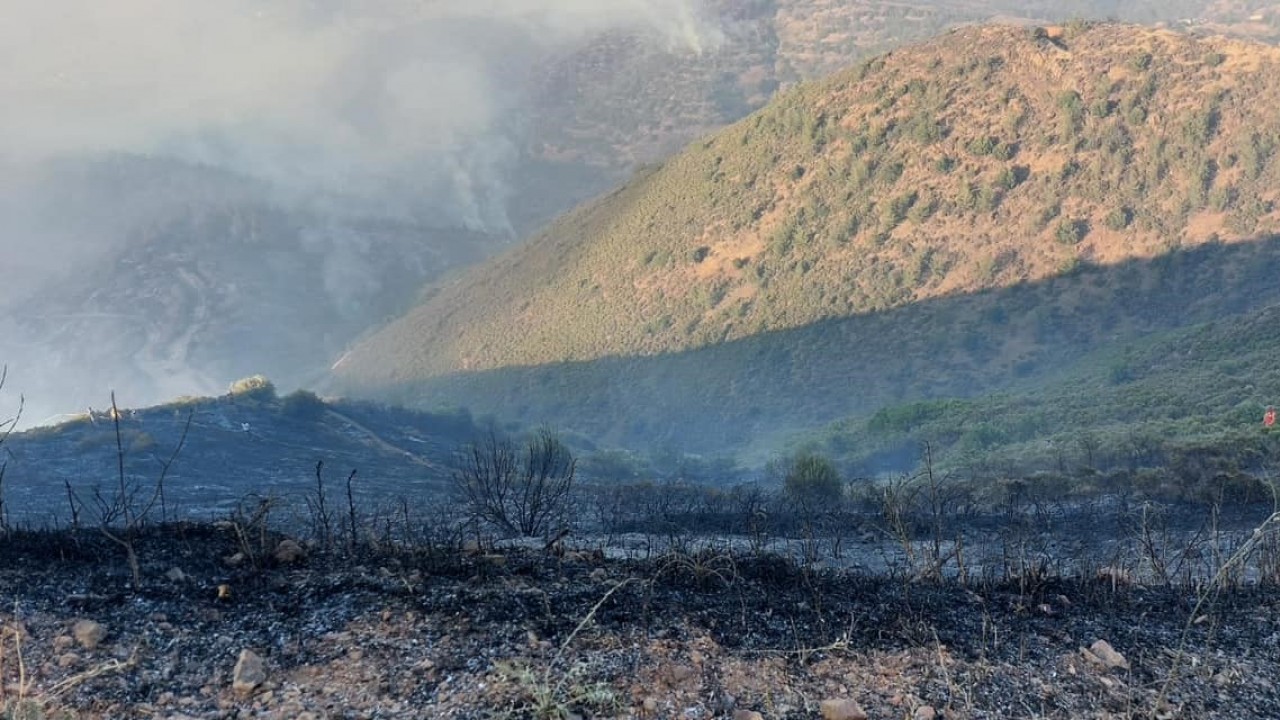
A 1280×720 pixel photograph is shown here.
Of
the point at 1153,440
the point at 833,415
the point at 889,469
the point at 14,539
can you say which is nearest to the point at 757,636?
the point at 14,539

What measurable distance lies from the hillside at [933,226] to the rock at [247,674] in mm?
39702

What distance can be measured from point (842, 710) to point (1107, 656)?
2255 mm

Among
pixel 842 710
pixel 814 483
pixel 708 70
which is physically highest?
pixel 708 70

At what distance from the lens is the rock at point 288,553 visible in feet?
23.5

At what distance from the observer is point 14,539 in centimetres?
778

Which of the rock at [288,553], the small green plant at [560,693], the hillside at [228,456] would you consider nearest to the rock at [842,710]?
the small green plant at [560,693]

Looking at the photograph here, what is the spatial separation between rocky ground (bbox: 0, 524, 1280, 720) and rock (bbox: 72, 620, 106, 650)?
0.01m

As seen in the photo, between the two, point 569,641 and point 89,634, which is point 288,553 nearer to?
point 89,634

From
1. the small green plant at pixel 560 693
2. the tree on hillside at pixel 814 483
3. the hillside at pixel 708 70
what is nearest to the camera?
the small green plant at pixel 560 693

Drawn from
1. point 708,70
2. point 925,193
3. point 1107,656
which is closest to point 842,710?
point 1107,656

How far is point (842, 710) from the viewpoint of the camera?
5223 mm

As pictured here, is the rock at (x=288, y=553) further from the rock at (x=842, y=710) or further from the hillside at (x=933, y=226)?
the hillside at (x=933, y=226)

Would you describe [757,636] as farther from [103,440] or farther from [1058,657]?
[103,440]

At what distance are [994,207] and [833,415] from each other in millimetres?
14133
